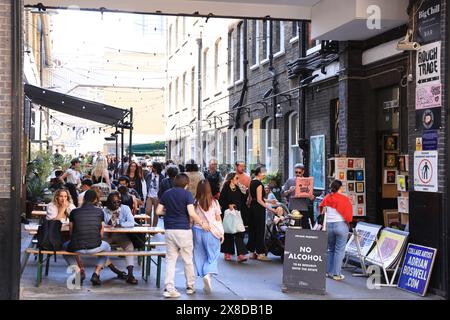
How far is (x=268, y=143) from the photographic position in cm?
2197

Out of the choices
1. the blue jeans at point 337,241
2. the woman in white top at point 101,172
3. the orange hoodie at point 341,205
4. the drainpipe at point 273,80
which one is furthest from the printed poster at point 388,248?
the drainpipe at point 273,80

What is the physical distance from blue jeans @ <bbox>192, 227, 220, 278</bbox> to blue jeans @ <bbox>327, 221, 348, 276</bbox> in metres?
2.12

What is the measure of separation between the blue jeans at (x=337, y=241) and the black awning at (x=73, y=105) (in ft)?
32.8

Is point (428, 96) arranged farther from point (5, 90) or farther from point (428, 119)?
point (5, 90)

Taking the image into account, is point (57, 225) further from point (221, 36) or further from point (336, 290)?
point (221, 36)

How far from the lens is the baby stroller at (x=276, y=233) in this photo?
42.4ft

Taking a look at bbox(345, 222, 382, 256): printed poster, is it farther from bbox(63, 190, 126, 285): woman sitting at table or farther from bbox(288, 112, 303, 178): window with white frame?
bbox(288, 112, 303, 178): window with white frame

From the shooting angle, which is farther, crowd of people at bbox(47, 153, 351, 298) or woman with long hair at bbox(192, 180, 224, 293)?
woman with long hair at bbox(192, 180, 224, 293)

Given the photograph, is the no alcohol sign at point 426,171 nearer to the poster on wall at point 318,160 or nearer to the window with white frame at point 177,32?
the poster on wall at point 318,160

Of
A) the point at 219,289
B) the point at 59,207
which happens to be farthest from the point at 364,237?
the point at 59,207

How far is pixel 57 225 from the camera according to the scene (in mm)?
9969

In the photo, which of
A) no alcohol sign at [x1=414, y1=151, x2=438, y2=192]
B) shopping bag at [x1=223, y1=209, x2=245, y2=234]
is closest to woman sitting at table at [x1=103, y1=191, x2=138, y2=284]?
shopping bag at [x1=223, y1=209, x2=245, y2=234]

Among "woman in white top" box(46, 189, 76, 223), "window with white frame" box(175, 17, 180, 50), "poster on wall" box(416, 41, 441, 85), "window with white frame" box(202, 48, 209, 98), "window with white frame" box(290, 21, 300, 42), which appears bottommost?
"woman in white top" box(46, 189, 76, 223)

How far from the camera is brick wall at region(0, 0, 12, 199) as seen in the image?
8805mm
